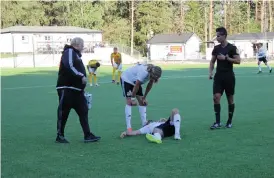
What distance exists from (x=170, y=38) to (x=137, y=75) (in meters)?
69.0

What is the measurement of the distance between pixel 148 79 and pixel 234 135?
1958 mm

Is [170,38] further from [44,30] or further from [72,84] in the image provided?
[72,84]

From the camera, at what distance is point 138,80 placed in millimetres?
8273

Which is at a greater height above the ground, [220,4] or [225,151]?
[220,4]

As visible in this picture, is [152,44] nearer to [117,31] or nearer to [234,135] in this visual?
[117,31]

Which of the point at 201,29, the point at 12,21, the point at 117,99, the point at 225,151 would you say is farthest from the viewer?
the point at 201,29

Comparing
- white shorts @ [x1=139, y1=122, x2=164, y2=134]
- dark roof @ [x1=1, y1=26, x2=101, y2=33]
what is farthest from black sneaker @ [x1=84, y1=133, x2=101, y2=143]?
dark roof @ [x1=1, y1=26, x2=101, y2=33]

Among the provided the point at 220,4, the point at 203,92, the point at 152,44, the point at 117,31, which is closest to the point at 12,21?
the point at 117,31

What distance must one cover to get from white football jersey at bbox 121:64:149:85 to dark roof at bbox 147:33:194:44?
66483 millimetres

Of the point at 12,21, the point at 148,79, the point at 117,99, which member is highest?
the point at 12,21

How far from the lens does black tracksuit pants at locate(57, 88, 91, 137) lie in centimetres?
805

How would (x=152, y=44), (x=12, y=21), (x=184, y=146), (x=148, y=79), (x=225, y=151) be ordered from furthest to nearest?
(x=12, y=21)
(x=152, y=44)
(x=148, y=79)
(x=184, y=146)
(x=225, y=151)

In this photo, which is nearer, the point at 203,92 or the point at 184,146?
the point at 184,146

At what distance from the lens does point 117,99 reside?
51.4ft
